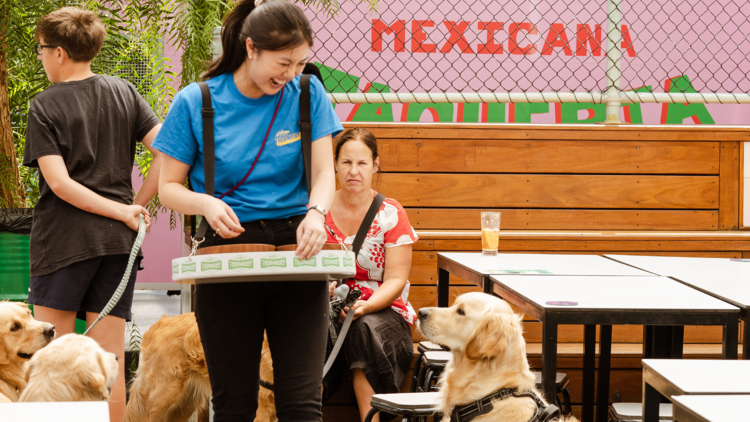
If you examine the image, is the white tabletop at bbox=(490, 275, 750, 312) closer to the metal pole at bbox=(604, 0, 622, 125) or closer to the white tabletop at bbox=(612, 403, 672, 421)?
the white tabletop at bbox=(612, 403, 672, 421)

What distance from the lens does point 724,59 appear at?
454 centimetres

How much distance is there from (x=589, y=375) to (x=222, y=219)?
1959 millimetres

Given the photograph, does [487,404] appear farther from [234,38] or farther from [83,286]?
[83,286]

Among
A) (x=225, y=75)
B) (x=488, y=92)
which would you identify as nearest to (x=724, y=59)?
(x=488, y=92)

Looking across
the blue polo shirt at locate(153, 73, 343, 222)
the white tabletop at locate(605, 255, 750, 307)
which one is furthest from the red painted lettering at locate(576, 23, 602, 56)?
the blue polo shirt at locate(153, 73, 343, 222)

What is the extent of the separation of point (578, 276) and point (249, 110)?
4.91 ft

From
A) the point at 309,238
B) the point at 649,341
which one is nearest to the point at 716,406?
the point at 309,238

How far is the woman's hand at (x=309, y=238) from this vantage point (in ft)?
4.52

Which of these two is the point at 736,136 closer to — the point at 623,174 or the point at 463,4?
the point at 623,174

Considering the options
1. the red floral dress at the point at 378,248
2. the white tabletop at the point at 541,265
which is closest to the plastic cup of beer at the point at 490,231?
the white tabletop at the point at 541,265

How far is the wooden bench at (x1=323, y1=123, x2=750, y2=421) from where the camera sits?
3908 millimetres

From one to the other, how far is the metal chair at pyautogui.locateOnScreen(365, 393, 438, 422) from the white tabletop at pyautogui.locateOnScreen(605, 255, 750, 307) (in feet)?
3.14

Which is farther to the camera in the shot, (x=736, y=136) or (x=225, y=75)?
(x=736, y=136)

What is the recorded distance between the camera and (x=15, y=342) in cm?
200
